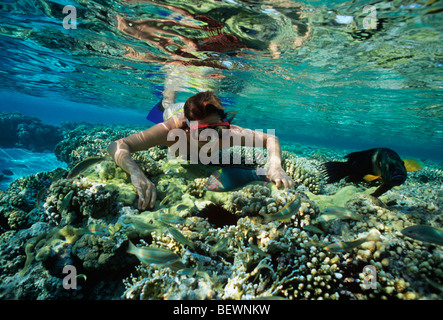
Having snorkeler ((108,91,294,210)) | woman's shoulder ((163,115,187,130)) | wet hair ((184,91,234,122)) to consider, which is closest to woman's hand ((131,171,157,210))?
snorkeler ((108,91,294,210))

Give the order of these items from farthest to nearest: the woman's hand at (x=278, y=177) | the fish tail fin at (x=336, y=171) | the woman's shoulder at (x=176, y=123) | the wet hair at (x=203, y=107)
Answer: the woman's shoulder at (x=176, y=123) → the wet hair at (x=203, y=107) → the fish tail fin at (x=336, y=171) → the woman's hand at (x=278, y=177)

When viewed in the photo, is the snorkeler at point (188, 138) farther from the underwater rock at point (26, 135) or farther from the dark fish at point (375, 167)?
the underwater rock at point (26, 135)

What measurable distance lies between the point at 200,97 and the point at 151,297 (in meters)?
3.29

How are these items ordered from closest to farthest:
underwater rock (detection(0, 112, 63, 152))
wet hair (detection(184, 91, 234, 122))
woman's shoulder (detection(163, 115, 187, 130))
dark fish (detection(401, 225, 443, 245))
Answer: dark fish (detection(401, 225, 443, 245)) → wet hair (detection(184, 91, 234, 122)) → woman's shoulder (detection(163, 115, 187, 130)) → underwater rock (detection(0, 112, 63, 152))

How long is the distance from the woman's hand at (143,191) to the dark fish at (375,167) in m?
3.18

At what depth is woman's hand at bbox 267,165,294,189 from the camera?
9.44 feet

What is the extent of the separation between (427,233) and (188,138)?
406 centimetres

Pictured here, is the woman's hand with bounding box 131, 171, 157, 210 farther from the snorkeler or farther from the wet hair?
the wet hair

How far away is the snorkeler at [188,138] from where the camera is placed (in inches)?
130

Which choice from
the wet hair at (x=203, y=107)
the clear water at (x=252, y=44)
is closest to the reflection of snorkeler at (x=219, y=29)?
the clear water at (x=252, y=44)

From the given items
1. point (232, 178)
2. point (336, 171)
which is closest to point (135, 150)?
point (232, 178)

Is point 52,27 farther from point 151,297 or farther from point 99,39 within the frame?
point 151,297

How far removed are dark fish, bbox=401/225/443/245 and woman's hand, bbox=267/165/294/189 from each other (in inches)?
57.5

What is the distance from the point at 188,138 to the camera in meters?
4.32
